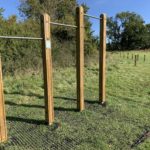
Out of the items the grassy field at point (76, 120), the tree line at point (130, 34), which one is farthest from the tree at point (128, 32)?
the grassy field at point (76, 120)

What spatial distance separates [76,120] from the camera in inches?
197

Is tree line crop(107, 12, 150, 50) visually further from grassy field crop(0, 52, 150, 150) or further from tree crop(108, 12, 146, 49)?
grassy field crop(0, 52, 150, 150)

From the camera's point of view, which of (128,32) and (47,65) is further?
(128,32)

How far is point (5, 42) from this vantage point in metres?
10.4

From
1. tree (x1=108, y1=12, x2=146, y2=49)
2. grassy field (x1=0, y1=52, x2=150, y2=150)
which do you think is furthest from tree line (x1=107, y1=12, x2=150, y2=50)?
grassy field (x1=0, y1=52, x2=150, y2=150)

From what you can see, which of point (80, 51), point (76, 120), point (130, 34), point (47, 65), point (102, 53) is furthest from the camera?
point (130, 34)

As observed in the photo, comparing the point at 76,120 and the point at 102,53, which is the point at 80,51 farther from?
the point at 76,120

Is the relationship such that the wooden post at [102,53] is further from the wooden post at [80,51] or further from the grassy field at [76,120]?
the wooden post at [80,51]

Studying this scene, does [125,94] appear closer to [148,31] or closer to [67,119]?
[67,119]

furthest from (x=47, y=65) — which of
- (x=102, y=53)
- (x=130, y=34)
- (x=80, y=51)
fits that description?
(x=130, y=34)

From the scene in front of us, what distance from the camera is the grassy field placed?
4.00 m

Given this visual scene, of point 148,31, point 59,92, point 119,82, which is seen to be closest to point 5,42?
point 59,92

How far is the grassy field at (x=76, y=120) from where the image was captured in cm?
400

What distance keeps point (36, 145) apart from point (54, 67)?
28.4ft
